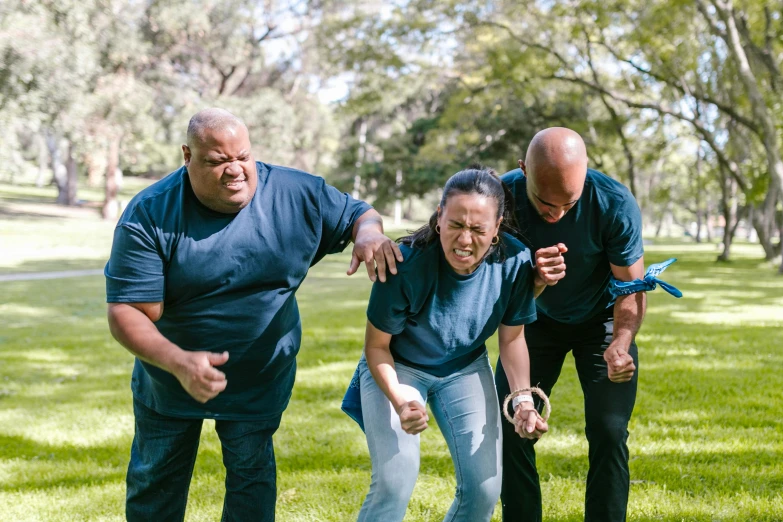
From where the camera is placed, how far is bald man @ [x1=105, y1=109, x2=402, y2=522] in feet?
9.68

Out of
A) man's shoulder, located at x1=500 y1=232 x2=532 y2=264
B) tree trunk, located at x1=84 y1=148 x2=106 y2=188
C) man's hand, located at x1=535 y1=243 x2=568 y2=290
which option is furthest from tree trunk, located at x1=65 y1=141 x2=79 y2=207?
man's hand, located at x1=535 y1=243 x2=568 y2=290

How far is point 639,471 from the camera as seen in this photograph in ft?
16.2

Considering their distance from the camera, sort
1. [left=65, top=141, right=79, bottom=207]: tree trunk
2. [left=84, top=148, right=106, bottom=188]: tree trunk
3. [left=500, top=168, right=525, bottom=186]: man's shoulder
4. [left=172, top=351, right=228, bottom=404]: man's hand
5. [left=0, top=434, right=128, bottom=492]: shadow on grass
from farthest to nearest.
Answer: [left=65, top=141, right=79, bottom=207]: tree trunk, [left=84, top=148, right=106, bottom=188]: tree trunk, [left=0, top=434, right=128, bottom=492]: shadow on grass, [left=500, top=168, right=525, bottom=186]: man's shoulder, [left=172, top=351, right=228, bottom=404]: man's hand

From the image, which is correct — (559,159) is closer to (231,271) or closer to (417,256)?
(417,256)

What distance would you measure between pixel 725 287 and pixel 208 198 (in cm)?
1582

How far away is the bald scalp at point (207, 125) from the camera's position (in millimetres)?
2945

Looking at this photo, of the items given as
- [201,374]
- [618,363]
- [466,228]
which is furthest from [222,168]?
[618,363]

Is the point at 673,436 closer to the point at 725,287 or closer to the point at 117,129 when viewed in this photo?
the point at 725,287

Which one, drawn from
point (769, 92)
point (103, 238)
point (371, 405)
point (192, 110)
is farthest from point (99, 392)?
point (192, 110)

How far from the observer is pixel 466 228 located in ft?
10.1

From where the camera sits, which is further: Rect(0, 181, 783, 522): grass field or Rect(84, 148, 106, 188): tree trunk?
Rect(84, 148, 106, 188): tree trunk

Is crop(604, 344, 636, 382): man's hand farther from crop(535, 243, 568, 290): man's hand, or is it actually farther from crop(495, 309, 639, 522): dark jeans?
crop(535, 243, 568, 290): man's hand

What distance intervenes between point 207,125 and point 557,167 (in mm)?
1505

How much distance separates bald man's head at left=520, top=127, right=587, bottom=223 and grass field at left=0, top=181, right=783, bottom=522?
1952mm
